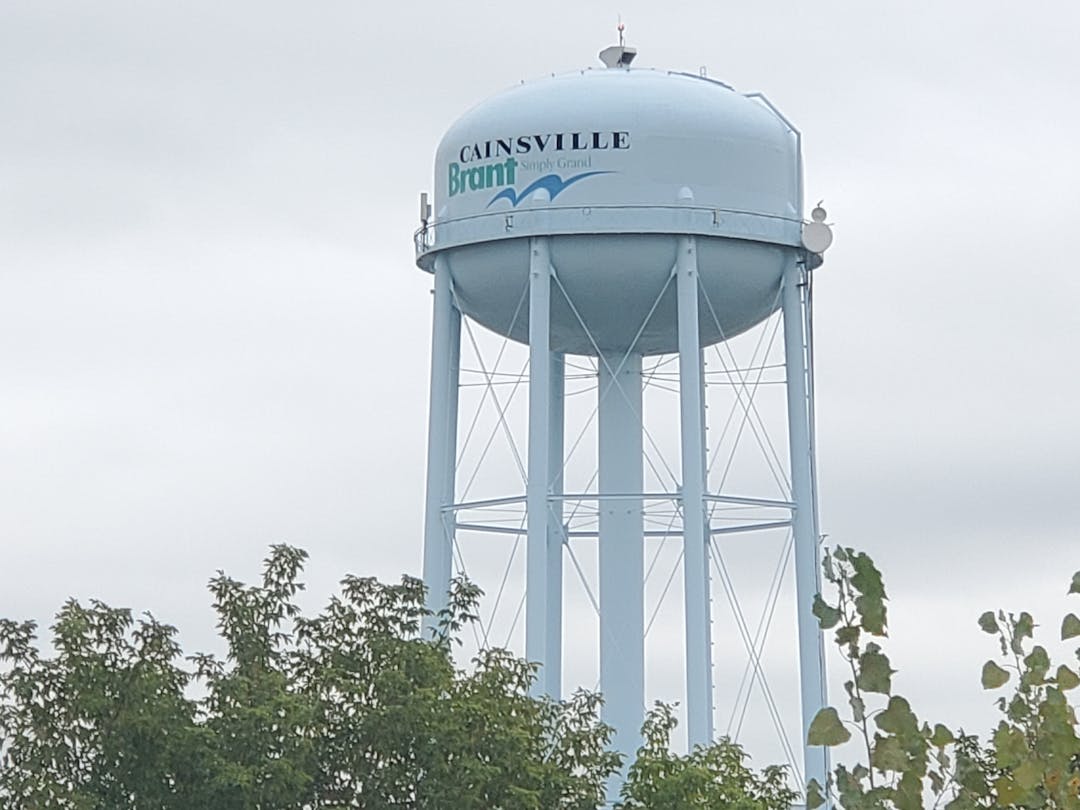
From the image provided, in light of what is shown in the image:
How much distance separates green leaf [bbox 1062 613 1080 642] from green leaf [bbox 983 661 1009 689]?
5.4 inches

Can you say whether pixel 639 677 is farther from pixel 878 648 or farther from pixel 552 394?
pixel 878 648

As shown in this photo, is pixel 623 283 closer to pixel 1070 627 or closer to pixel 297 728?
pixel 297 728

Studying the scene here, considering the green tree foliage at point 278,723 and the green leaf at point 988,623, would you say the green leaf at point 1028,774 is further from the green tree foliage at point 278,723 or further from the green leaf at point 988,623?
the green tree foliage at point 278,723

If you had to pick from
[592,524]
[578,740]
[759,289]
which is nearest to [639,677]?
[592,524]

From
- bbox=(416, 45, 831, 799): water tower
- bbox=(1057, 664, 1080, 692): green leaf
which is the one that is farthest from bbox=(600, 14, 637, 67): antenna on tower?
bbox=(1057, 664, 1080, 692): green leaf

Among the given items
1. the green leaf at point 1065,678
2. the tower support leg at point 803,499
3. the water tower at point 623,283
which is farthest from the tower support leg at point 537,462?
the green leaf at point 1065,678

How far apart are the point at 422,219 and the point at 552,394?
8.50 feet

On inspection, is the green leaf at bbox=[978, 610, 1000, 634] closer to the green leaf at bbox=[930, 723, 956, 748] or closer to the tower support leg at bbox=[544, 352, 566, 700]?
the green leaf at bbox=[930, 723, 956, 748]

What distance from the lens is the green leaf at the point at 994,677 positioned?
4.90 metres

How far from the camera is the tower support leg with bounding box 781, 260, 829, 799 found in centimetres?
2697

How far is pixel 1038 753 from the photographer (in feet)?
16.1

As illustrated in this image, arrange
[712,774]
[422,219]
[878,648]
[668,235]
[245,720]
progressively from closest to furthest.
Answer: [878,648] < [245,720] < [712,774] < [668,235] < [422,219]

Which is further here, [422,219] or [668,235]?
[422,219]

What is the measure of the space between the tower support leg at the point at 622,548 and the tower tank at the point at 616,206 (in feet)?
2.11
